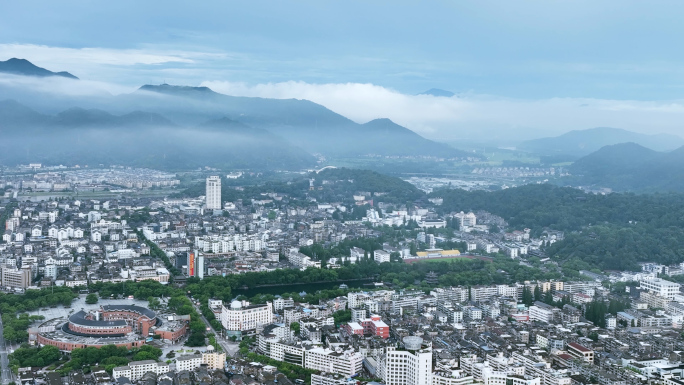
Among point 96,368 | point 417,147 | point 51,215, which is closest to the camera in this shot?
point 96,368

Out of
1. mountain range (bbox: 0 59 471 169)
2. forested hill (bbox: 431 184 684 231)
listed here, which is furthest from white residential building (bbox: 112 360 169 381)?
mountain range (bbox: 0 59 471 169)

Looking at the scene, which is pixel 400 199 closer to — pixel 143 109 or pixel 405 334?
pixel 405 334

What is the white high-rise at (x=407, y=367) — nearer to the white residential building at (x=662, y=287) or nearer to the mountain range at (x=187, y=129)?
the white residential building at (x=662, y=287)

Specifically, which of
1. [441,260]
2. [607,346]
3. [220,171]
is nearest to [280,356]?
[607,346]

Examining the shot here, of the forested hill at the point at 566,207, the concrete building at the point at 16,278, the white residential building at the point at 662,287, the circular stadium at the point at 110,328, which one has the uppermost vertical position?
the forested hill at the point at 566,207

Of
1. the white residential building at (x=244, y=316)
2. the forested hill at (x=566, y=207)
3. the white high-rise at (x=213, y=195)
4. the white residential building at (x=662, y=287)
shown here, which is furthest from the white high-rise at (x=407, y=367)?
the white high-rise at (x=213, y=195)

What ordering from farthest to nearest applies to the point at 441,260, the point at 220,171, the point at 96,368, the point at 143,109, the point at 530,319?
the point at 143,109, the point at 220,171, the point at 441,260, the point at 530,319, the point at 96,368
